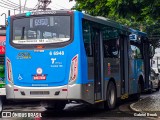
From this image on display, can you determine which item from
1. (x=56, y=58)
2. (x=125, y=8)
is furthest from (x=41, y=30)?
(x=125, y=8)

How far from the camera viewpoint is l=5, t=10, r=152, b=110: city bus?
39.0ft

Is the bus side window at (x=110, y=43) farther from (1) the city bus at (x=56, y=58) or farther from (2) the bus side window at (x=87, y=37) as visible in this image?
(2) the bus side window at (x=87, y=37)

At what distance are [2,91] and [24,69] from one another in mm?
1201

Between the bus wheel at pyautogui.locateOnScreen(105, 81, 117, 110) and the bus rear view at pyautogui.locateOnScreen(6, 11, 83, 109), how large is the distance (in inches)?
105

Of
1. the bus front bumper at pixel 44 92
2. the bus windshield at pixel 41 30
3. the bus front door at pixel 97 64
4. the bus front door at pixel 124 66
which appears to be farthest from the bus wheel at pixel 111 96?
the bus windshield at pixel 41 30

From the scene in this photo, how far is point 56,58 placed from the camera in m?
12.0

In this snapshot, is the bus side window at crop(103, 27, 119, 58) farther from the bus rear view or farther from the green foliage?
the bus rear view

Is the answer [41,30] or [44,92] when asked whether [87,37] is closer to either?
[41,30]

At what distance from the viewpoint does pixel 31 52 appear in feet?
40.6

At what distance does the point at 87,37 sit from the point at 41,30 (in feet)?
4.79

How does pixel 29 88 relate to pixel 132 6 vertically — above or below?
below

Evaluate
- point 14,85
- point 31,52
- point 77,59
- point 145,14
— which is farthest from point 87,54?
point 145,14

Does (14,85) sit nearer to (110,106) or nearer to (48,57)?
(48,57)

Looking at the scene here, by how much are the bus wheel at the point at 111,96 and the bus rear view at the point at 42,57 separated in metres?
2.66
